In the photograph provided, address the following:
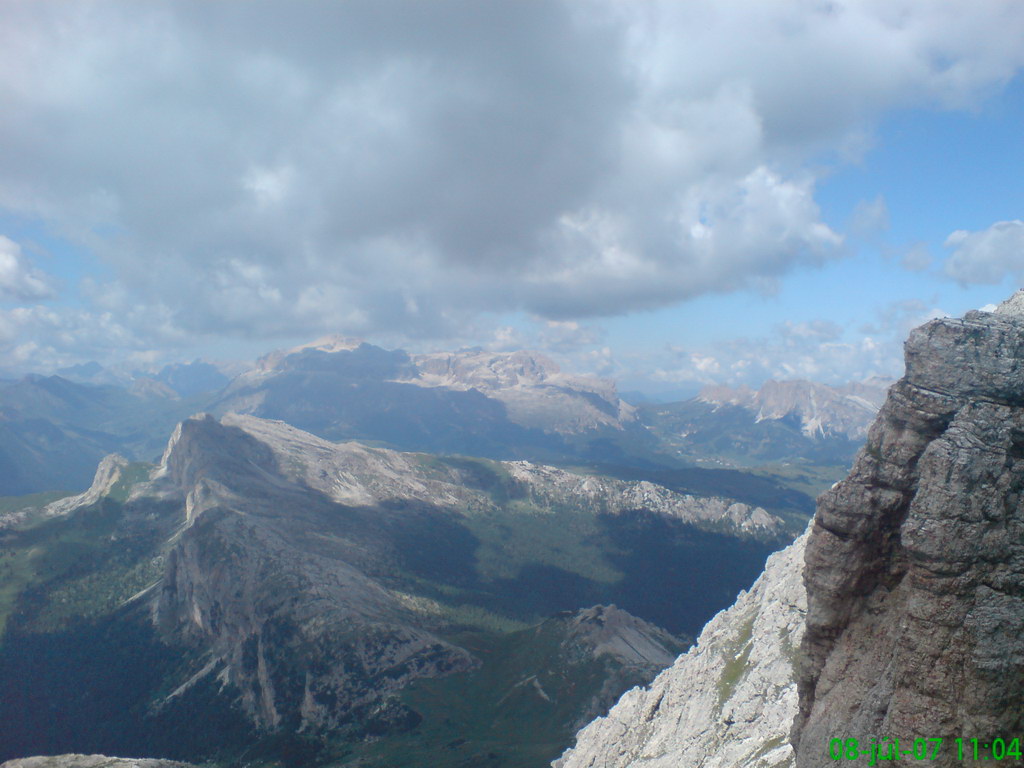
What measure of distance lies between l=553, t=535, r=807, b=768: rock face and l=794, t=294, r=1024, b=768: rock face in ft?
115

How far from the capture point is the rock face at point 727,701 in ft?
256

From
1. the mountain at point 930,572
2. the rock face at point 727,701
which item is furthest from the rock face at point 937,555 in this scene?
the rock face at point 727,701

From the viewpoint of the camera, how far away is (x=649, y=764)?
9175 centimetres

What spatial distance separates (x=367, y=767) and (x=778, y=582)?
473 feet

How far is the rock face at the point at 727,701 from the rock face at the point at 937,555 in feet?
115

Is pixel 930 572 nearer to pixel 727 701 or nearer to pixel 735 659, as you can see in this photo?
pixel 727 701

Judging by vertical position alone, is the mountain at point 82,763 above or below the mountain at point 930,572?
below

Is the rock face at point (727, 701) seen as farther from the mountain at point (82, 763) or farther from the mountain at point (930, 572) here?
the mountain at point (82, 763)

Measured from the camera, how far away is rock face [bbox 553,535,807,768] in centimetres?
7800

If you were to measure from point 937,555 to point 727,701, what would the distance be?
7159 cm

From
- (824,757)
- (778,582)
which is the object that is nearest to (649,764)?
(778,582)

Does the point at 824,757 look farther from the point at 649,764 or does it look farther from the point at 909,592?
the point at 649,764

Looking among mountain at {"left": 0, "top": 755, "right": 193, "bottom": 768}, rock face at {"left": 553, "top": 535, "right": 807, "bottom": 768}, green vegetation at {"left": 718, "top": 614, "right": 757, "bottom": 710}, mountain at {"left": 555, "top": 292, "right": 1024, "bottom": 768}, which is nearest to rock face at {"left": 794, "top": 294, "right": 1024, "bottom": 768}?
mountain at {"left": 555, "top": 292, "right": 1024, "bottom": 768}

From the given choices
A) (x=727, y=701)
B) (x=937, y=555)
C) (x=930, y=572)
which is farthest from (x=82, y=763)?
(x=937, y=555)
